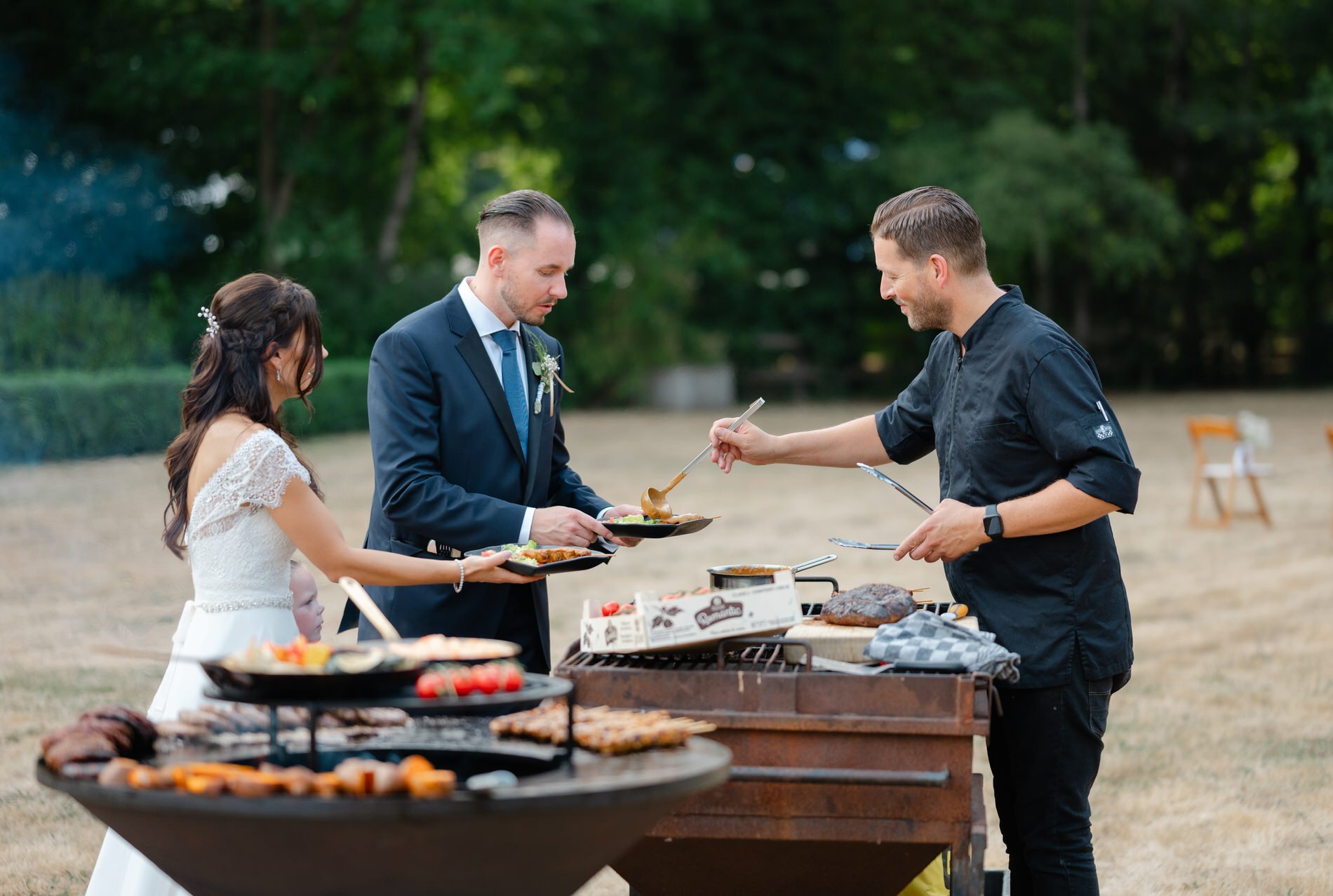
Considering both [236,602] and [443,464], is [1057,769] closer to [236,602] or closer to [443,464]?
[443,464]

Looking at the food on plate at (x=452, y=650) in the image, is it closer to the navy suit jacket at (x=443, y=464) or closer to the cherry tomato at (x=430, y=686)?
the cherry tomato at (x=430, y=686)

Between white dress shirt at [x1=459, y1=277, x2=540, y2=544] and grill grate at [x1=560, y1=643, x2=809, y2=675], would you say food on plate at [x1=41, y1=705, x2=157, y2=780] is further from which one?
white dress shirt at [x1=459, y1=277, x2=540, y2=544]

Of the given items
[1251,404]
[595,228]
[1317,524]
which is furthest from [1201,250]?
[1317,524]

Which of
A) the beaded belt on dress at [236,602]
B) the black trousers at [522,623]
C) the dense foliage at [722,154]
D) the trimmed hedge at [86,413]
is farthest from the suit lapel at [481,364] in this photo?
the dense foliage at [722,154]

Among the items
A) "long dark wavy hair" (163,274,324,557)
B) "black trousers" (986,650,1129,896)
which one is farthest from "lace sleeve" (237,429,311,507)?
"black trousers" (986,650,1129,896)

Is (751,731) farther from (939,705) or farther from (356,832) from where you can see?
(356,832)

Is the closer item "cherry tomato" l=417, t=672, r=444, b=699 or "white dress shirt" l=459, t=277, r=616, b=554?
"cherry tomato" l=417, t=672, r=444, b=699

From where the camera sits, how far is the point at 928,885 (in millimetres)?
3605

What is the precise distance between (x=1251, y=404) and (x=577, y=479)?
24.6 meters

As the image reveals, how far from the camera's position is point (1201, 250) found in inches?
1251

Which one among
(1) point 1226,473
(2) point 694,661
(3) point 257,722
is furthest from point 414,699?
(1) point 1226,473

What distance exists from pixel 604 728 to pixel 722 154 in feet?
93.2

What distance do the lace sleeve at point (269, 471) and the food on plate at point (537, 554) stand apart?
50cm

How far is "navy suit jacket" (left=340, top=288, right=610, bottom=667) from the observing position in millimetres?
3439
